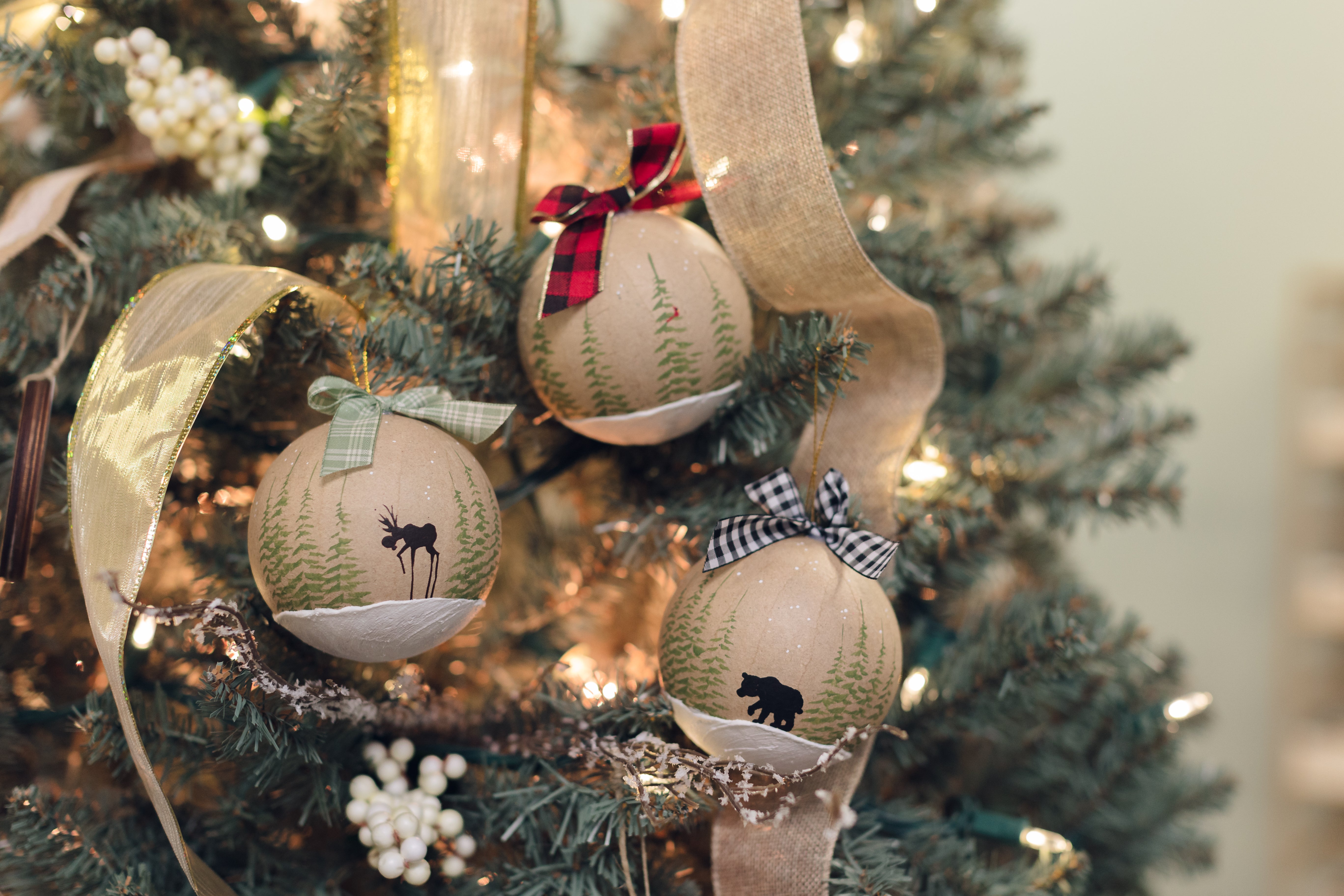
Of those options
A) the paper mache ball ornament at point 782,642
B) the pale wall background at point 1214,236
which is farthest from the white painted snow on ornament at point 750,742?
the pale wall background at point 1214,236

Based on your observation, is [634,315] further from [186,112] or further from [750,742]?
[186,112]

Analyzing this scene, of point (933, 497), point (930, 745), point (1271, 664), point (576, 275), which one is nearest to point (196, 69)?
point (576, 275)

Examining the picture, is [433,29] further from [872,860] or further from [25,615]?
[872,860]

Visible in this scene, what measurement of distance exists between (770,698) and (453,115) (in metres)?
0.37

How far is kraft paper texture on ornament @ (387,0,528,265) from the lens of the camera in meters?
0.49

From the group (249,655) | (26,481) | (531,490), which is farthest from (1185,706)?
(26,481)

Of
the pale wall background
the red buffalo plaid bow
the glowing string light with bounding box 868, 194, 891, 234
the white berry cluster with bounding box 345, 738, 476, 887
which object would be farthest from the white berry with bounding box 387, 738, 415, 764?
the pale wall background

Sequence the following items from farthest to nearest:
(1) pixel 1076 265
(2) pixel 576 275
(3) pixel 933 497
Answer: (1) pixel 1076 265, (3) pixel 933 497, (2) pixel 576 275

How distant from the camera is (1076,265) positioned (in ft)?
2.28

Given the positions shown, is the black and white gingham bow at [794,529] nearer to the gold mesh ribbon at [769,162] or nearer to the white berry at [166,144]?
the gold mesh ribbon at [769,162]

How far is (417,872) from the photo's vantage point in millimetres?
418

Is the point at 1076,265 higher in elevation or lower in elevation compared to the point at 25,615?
higher

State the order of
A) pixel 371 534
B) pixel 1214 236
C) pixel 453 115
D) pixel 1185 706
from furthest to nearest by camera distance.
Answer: pixel 1214 236 → pixel 1185 706 → pixel 453 115 → pixel 371 534

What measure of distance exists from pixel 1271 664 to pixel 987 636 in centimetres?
83
